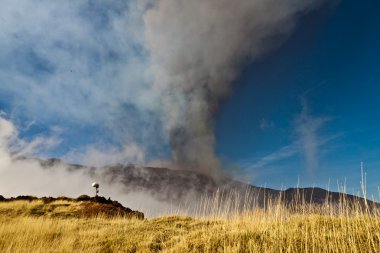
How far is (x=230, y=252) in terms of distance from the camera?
6.72 metres

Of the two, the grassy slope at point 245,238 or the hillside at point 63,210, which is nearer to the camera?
the grassy slope at point 245,238

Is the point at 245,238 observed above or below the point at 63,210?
below

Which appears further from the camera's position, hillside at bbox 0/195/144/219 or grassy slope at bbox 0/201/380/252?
hillside at bbox 0/195/144/219

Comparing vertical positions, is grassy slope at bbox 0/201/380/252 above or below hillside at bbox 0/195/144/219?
below

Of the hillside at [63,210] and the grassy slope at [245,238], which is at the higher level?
the hillside at [63,210]

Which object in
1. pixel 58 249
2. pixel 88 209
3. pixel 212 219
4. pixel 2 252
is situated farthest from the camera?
pixel 88 209

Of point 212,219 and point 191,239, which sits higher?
point 212,219

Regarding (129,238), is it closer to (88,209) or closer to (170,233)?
(170,233)

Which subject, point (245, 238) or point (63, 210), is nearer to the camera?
point (245, 238)

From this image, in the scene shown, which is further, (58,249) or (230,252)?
(58,249)

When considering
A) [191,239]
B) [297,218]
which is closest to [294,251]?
[191,239]

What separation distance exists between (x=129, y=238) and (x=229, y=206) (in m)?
4.07

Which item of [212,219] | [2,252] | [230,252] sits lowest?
[2,252]

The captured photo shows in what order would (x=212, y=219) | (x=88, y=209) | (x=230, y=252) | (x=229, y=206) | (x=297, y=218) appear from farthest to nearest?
(x=88, y=209) → (x=212, y=219) → (x=229, y=206) → (x=297, y=218) → (x=230, y=252)
